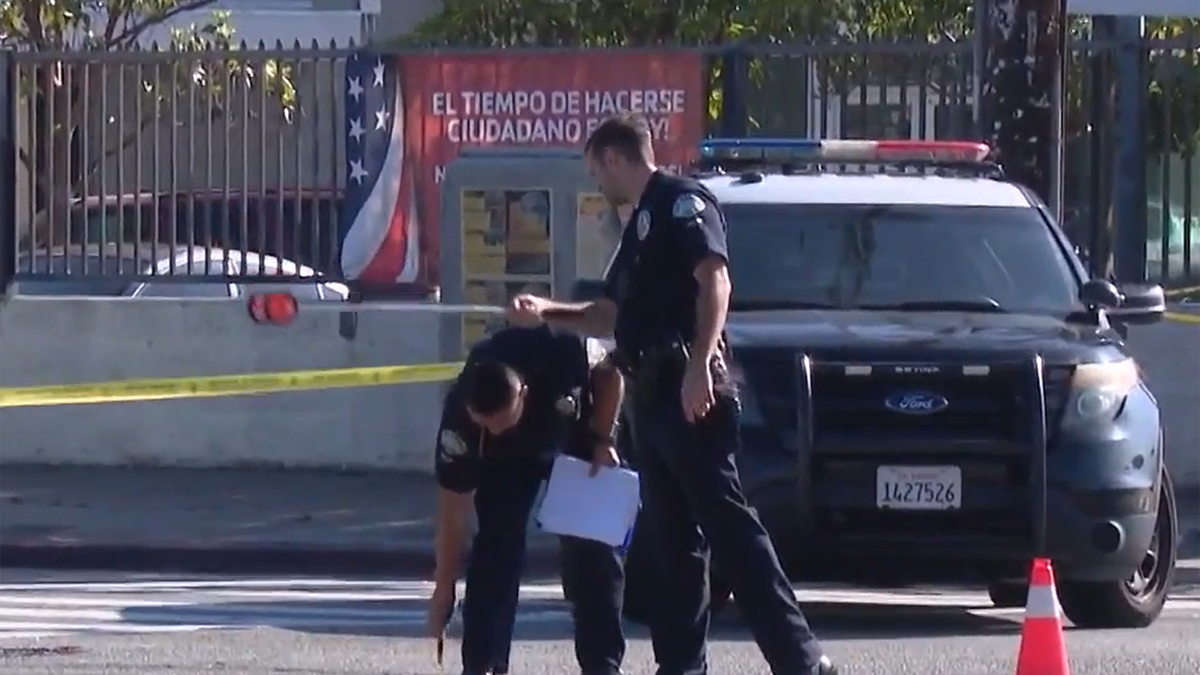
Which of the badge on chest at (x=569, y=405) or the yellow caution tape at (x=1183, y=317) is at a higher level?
the badge on chest at (x=569, y=405)

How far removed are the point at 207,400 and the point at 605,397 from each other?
7.52 m

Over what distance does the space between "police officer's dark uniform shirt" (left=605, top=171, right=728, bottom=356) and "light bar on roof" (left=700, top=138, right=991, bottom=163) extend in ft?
10.4

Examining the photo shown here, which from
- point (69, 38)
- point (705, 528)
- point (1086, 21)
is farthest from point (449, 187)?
point (69, 38)

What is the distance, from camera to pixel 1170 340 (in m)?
14.0

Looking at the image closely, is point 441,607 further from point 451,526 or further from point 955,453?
point 955,453

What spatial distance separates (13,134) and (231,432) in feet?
7.08

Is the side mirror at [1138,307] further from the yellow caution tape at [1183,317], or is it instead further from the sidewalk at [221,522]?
the yellow caution tape at [1183,317]

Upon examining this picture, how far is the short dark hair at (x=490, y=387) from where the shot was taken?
710 centimetres

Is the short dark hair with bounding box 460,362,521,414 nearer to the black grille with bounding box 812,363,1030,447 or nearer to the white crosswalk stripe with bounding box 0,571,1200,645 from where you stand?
the black grille with bounding box 812,363,1030,447

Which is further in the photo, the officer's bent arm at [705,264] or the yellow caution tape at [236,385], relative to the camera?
the yellow caution tape at [236,385]

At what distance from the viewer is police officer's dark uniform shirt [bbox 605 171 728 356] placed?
7297 millimetres

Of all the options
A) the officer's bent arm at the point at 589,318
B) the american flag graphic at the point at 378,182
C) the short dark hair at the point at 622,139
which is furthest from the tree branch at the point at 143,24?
the short dark hair at the point at 622,139

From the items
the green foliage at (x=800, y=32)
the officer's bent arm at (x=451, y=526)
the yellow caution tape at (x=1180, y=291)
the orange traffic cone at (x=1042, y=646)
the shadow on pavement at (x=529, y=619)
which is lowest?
the shadow on pavement at (x=529, y=619)

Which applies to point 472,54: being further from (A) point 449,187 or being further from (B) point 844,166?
(B) point 844,166
